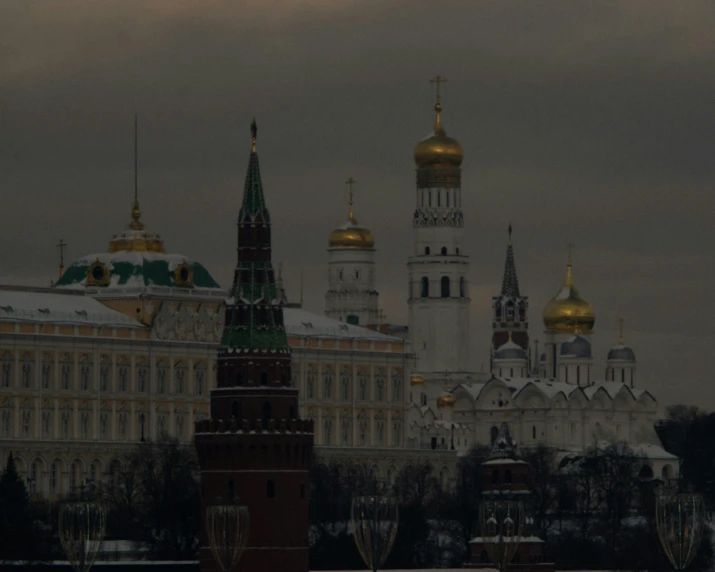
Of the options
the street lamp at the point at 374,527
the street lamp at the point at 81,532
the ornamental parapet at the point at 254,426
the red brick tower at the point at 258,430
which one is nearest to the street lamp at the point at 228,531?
the red brick tower at the point at 258,430

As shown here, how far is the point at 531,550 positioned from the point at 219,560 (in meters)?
24.6

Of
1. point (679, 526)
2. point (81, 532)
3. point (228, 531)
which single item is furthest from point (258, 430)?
point (679, 526)

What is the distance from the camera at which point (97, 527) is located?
180875 millimetres

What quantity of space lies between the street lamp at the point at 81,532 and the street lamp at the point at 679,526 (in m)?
24.5

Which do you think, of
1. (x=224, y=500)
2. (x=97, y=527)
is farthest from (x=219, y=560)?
(x=97, y=527)

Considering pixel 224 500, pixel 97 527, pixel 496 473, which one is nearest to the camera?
pixel 224 500

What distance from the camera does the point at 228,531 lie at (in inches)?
6506

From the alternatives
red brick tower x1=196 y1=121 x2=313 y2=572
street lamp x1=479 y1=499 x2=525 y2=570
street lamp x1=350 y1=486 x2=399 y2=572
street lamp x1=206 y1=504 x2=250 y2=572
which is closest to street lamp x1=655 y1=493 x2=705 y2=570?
street lamp x1=479 y1=499 x2=525 y2=570

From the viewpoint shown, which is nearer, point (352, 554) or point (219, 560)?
point (219, 560)

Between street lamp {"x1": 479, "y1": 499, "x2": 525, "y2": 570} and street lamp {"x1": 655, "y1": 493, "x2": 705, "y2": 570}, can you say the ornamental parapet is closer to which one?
street lamp {"x1": 479, "y1": 499, "x2": 525, "y2": 570}

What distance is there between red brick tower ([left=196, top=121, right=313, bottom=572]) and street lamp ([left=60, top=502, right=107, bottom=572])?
6480 millimetres

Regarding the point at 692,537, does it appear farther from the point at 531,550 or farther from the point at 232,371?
the point at 232,371

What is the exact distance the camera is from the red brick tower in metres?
167

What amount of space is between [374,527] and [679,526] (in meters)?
14.8
